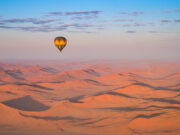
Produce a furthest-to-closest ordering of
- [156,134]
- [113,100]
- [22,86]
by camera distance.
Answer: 1. [22,86]
2. [113,100]
3. [156,134]

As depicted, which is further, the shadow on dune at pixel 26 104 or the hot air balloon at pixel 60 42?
the shadow on dune at pixel 26 104


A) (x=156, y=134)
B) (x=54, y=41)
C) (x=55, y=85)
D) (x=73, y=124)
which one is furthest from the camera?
(x=55, y=85)

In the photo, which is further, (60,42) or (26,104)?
(26,104)

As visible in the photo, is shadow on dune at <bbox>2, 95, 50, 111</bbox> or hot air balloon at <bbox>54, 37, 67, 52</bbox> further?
shadow on dune at <bbox>2, 95, 50, 111</bbox>

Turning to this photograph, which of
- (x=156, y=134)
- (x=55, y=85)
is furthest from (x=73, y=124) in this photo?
(x=55, y=85)

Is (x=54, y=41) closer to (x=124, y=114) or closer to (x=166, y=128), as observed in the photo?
(x=124, y=114)
